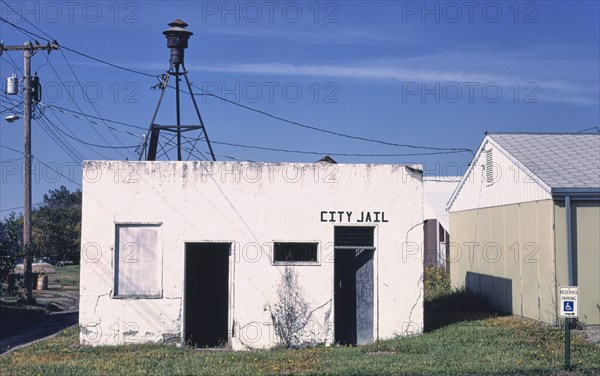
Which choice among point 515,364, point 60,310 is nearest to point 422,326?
point 515,364

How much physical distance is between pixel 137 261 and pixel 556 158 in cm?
1084

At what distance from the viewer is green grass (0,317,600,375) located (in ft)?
43.7

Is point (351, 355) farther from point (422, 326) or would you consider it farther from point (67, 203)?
point (67, 203)

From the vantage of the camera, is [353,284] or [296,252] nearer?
[296,252]

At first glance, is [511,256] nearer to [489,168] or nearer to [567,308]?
[489,168]

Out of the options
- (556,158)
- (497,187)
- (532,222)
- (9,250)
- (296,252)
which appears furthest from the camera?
(9,250)

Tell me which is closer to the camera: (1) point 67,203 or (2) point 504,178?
(2) point 504,178

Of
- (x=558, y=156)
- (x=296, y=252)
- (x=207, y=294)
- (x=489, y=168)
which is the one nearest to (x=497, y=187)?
(x=489, y=168)

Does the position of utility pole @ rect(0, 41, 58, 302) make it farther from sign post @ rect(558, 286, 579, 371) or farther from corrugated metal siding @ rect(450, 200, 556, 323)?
sign post @ rect(558, 286, 579, 371)

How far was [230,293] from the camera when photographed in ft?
55.4

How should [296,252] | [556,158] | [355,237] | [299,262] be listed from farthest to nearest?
[556,158], [355,237], [296,252], [299,262]

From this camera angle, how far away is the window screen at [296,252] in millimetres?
17062

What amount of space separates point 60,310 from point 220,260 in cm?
1181

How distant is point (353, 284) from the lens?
17.7 meters
